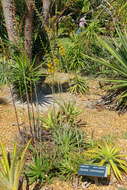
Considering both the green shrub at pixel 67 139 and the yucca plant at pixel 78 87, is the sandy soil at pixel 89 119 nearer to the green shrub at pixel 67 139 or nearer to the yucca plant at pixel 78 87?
the yucca plant at pixel 78 87

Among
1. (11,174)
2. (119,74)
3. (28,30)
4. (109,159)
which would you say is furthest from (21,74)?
(11,174)

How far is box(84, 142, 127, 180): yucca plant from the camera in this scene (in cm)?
376

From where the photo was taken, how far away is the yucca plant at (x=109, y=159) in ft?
12.3

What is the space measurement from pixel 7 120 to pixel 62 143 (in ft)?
4.39

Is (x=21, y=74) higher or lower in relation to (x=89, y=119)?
higher

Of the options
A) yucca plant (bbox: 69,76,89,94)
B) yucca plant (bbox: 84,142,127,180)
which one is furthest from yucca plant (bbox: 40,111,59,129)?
yucca plant (bbox: 69,76,89,94)

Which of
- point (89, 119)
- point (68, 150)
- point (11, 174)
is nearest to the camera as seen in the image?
point (11, 174)

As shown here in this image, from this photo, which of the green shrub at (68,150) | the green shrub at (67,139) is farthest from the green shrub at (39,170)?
the green shrub at (67,139)

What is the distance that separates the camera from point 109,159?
3.84 metres

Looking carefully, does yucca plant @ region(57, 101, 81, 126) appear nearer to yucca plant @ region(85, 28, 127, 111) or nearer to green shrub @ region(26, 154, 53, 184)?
yucca plant @ region(85, 28, 127, 111)

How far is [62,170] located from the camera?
3773 mm

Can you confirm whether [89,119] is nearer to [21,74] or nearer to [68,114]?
[68,114]

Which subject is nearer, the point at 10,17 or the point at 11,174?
the point at 11,174

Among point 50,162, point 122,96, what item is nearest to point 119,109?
point 122,96
